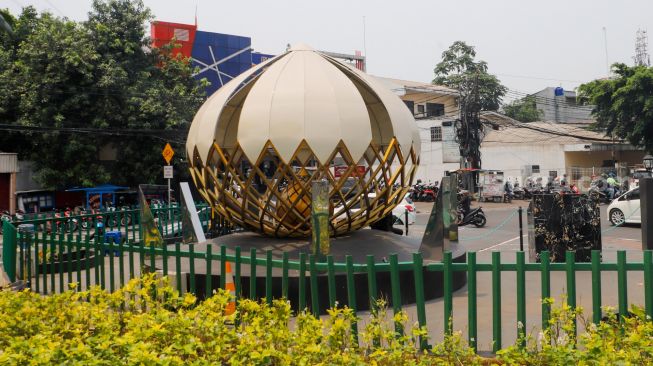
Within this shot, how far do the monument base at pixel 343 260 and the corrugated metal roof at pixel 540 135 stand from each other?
97.5ft

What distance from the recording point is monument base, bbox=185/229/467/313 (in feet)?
21.0

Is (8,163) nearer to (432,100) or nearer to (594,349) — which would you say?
(594,349)

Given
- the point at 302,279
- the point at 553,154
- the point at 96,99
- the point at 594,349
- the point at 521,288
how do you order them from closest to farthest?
the point at 594,349
the point at 521,288
the point at 302,279
the point at 96,99
the point at 553,154

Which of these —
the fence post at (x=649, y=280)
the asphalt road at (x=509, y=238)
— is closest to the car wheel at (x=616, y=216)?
the asphalt road at (x=509, y=238)

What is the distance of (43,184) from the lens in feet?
74.6

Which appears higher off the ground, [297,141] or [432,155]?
[432,155]

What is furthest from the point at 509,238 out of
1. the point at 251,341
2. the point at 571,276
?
the point at 251,341

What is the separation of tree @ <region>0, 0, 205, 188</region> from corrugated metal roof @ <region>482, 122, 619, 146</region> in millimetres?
22805

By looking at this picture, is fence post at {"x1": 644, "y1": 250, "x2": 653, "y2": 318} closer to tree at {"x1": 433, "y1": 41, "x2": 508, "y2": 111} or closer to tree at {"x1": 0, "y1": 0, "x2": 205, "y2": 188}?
tree at {"x1": 0, "y1": 0, "x2": 205, "y2": 188}

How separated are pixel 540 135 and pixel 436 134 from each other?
7.20 meters

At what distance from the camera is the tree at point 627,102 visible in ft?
95.9

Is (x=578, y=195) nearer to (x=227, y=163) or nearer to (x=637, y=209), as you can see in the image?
(x=227, y=163)

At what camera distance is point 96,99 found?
2281cm

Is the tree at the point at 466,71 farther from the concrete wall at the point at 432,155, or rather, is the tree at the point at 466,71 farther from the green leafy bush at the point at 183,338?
the green leafy bush at the point at 183,338
